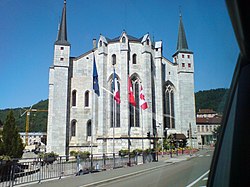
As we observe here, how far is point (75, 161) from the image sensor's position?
12.8 m

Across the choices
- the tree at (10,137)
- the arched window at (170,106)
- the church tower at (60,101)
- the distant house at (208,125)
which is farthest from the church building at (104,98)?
the distant house at (208,125)

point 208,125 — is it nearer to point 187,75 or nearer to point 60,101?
point 187,75

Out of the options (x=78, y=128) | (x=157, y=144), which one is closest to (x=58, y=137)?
(x=78, y=128)

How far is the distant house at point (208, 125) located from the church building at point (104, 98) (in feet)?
86.1

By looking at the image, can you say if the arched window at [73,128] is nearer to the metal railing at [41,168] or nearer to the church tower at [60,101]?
the church tower at [60,101]

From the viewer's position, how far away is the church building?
95.3 ft

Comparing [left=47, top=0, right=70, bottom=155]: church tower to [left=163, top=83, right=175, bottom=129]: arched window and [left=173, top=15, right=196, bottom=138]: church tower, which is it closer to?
[left=163, top=83, right=175, bottom=129]: arched window

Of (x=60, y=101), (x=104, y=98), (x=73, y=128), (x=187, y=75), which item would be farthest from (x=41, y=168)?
(x=73, y=128)

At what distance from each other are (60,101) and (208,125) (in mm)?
30250

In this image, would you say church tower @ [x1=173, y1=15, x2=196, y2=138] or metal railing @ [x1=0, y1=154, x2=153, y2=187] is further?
metal railing @ [x1=0, y1=154, x2=153, y2=187]

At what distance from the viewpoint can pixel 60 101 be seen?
3108cm

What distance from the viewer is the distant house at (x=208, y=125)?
1836mm

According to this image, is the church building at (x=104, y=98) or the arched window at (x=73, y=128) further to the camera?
the arched window at (x=73, y=128)

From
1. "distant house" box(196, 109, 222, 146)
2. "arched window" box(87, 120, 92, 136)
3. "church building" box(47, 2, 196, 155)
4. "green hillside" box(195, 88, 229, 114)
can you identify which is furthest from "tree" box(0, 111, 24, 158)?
"green hillside" box(195, 88, 229, 114)
